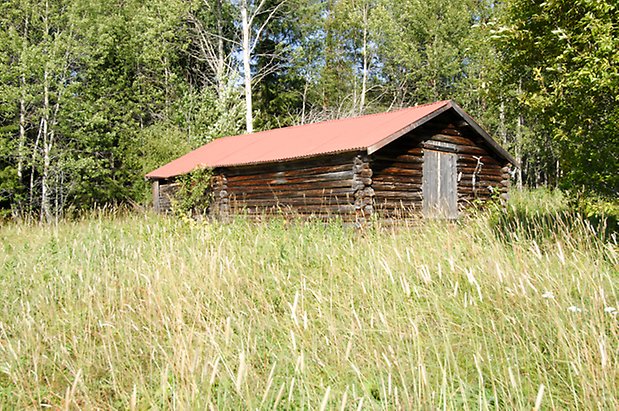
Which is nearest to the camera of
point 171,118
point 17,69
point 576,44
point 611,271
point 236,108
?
point 611,271

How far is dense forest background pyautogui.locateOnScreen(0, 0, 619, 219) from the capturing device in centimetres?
692

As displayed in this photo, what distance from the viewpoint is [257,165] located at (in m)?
15.3

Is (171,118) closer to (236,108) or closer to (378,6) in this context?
(236,108)

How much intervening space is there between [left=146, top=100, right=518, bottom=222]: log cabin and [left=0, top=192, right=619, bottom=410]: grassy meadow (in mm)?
7023

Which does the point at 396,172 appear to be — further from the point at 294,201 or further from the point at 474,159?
the point at 474,159

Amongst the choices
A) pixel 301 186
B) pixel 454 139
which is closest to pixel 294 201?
pixel 301 186

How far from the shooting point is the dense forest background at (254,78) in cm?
692

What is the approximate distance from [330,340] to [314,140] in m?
11.9

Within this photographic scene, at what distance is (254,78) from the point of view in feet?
84.5

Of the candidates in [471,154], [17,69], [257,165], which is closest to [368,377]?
[257,165]

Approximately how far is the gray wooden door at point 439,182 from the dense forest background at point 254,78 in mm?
2219

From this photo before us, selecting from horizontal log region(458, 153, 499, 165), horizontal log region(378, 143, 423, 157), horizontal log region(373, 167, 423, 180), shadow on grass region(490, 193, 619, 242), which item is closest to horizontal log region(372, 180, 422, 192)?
horizontal log region(373, 167, 423, 180)

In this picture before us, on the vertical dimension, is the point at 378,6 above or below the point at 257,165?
above

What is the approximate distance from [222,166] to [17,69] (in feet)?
27.6
